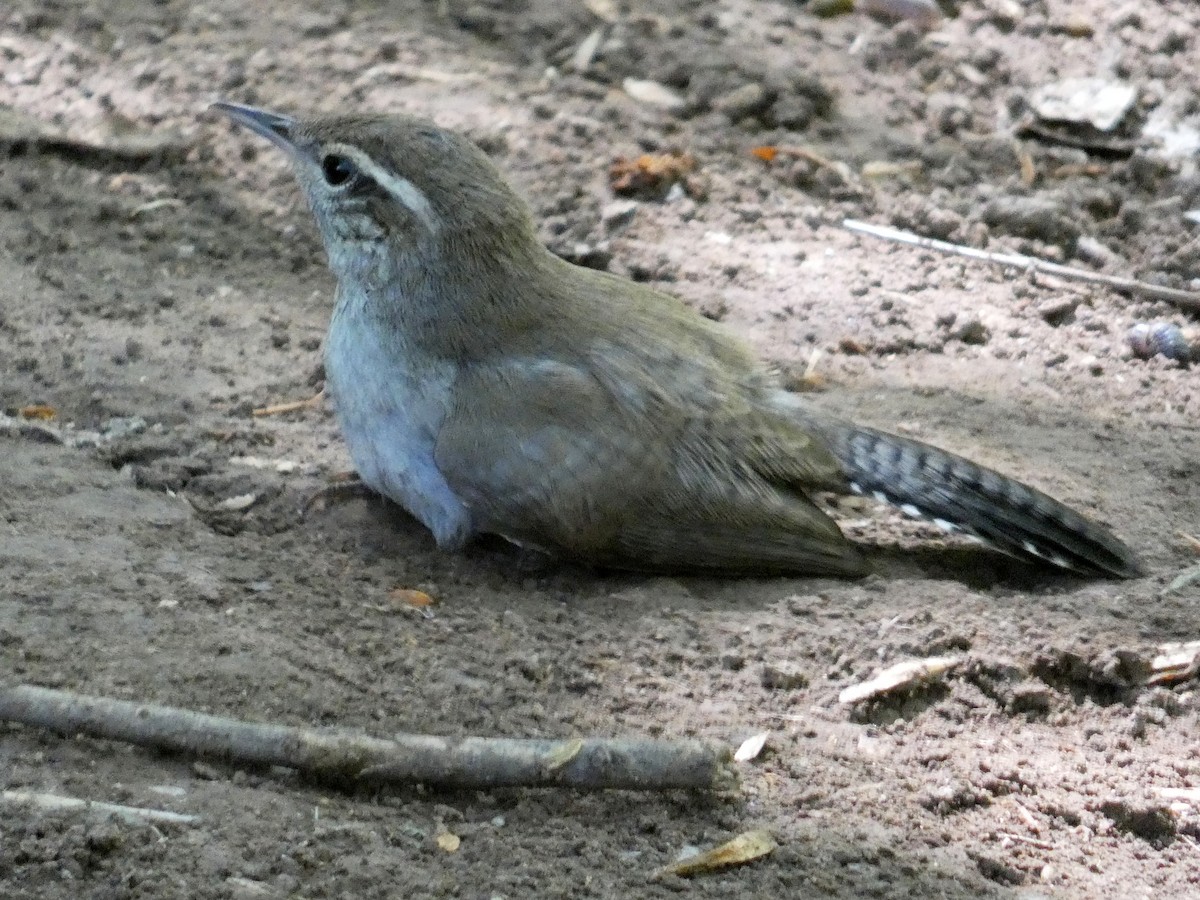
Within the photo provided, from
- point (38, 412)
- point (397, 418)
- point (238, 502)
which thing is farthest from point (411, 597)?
point (38, 412)

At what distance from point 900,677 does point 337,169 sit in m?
2.83

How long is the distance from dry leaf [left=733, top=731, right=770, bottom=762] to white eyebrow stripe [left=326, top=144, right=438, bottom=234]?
91.5 inches

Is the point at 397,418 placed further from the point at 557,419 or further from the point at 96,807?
the point at 96,807

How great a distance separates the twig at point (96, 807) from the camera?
3.58 meters

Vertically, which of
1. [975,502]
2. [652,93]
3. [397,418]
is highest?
[652,93]

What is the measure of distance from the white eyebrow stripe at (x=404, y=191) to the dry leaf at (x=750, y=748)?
2.32 metres

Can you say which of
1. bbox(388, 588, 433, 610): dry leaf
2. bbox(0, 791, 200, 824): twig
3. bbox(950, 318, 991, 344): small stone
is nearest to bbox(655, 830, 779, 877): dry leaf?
bbox(0, 791, 200, 824): twig

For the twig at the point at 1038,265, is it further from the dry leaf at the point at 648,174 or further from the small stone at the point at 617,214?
the small stone at the point at 617,214

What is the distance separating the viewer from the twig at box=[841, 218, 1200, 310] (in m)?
7.61

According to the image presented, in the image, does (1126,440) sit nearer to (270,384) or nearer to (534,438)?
(534,438)

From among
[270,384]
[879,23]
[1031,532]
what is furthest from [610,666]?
[879,23]

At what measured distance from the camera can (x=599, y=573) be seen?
5695 millimetres

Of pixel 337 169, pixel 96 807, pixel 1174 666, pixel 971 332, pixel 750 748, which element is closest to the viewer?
pixel 96 807

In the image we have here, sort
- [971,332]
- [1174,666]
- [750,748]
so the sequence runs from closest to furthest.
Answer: [750,748] → [1174,666] → [971,332]
